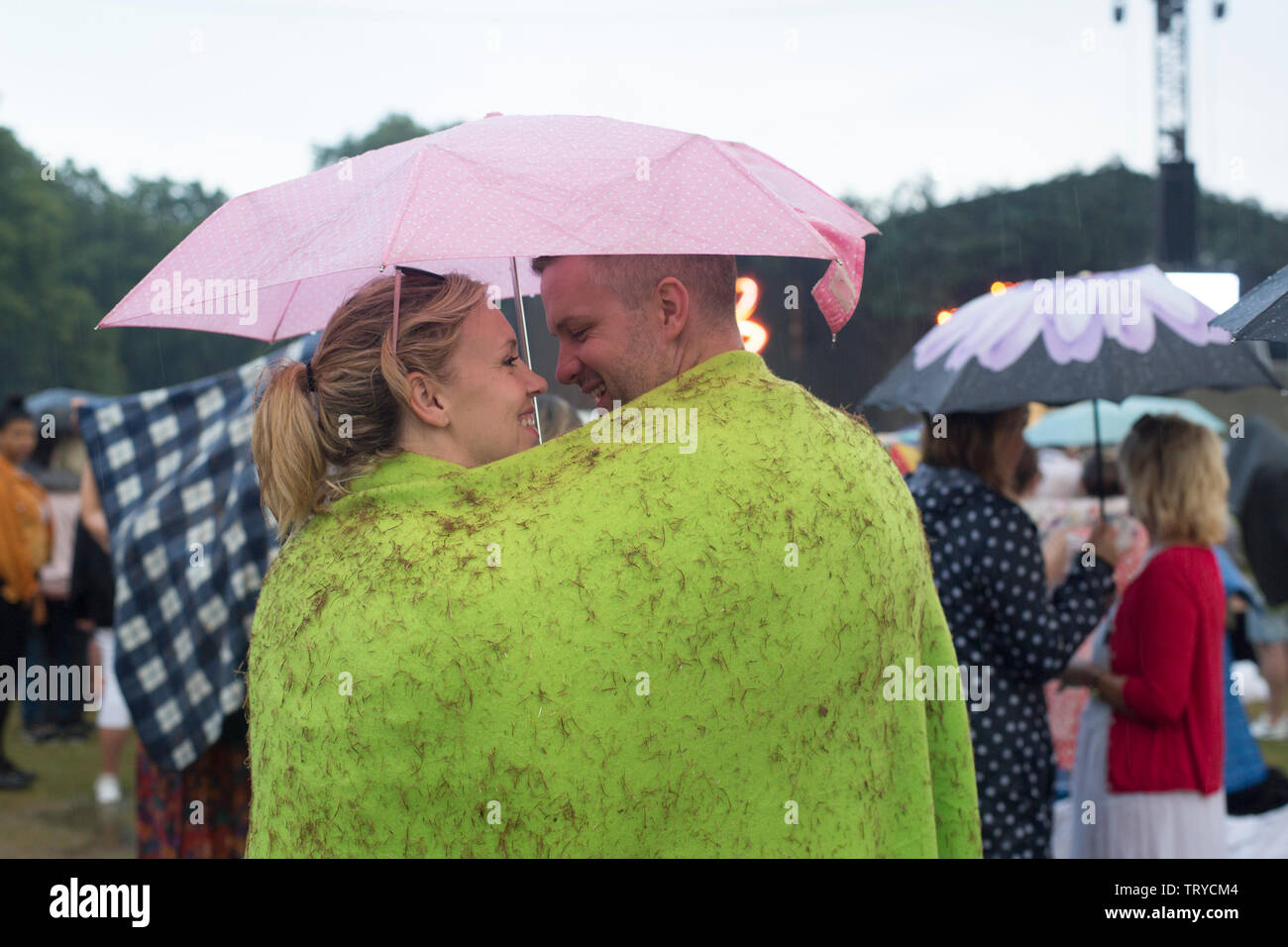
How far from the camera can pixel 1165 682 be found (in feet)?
12.3

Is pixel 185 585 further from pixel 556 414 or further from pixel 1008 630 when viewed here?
pixel 1008 630

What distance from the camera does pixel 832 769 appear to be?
1.74 m

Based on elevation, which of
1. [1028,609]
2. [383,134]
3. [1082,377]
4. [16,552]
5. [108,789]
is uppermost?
[383,134]

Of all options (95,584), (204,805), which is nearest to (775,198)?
(204,805)

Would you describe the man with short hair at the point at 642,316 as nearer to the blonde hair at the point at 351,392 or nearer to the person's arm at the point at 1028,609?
the blonde hair at the point at 351,392

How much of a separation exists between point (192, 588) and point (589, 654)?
2.94 metres

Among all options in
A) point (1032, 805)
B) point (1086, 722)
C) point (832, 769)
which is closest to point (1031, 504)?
point (1086, 722)

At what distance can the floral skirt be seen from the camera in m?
4.50

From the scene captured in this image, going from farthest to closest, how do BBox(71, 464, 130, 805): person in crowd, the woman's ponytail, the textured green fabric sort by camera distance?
1. BBox(71, 464, 130, 805): person in crowd
2. the woman's ponytail
3. the textured green fabric

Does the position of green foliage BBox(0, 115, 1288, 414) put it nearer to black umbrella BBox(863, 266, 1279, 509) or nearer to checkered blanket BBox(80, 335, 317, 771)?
black umbrella BBox(863, 266, 1279, 509)

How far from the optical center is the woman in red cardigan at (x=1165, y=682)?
12.4 ft

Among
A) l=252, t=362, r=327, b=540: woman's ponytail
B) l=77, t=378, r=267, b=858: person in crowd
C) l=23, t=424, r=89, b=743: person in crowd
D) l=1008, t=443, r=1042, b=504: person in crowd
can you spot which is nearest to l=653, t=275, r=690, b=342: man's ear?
l=252, t=362, r=327, b=540: woman's ponytail

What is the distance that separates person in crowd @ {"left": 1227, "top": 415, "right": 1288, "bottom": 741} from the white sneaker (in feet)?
24.4
